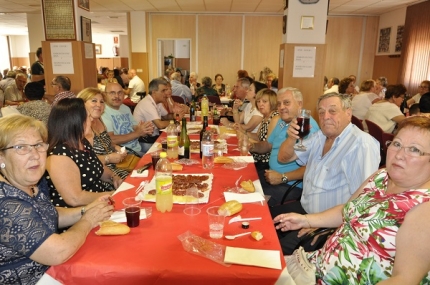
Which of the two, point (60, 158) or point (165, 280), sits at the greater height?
point (60, 158)

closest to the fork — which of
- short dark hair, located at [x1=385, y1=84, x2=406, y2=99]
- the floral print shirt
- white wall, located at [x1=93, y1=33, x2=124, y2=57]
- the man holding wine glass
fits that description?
the man holding wine glass

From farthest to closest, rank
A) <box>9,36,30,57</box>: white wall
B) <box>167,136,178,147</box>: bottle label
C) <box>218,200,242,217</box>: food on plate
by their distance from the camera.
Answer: <box>9,36,30,57</box>: white wall < <box>167,136,178,147</box>: bottle label < <box>218,200,242,217</box>: food on plate

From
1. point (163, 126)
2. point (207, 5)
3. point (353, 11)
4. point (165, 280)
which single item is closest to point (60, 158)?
point (165, 280)

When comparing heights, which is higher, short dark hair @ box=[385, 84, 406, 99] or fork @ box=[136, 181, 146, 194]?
short dark hair @ box=[385, 84, 406, 99]

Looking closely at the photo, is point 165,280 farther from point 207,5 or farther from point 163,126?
point 207,5

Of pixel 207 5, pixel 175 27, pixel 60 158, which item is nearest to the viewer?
pixel 60 158

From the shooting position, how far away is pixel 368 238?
139cm

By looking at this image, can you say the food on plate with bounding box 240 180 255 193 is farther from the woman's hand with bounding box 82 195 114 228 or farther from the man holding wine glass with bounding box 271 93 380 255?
the woman's hand with bounding box 82 195 114 228

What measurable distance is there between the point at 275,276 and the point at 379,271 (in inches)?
17.6

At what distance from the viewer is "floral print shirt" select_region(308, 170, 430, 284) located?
4.31 feet

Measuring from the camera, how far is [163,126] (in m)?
4.68

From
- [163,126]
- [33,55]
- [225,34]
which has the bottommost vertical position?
[163,126]

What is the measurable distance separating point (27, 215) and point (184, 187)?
3.02 feet

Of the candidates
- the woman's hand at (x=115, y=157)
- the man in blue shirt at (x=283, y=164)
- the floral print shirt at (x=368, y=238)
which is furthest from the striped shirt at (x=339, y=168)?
the woman's hand at (x=115, y=157)
